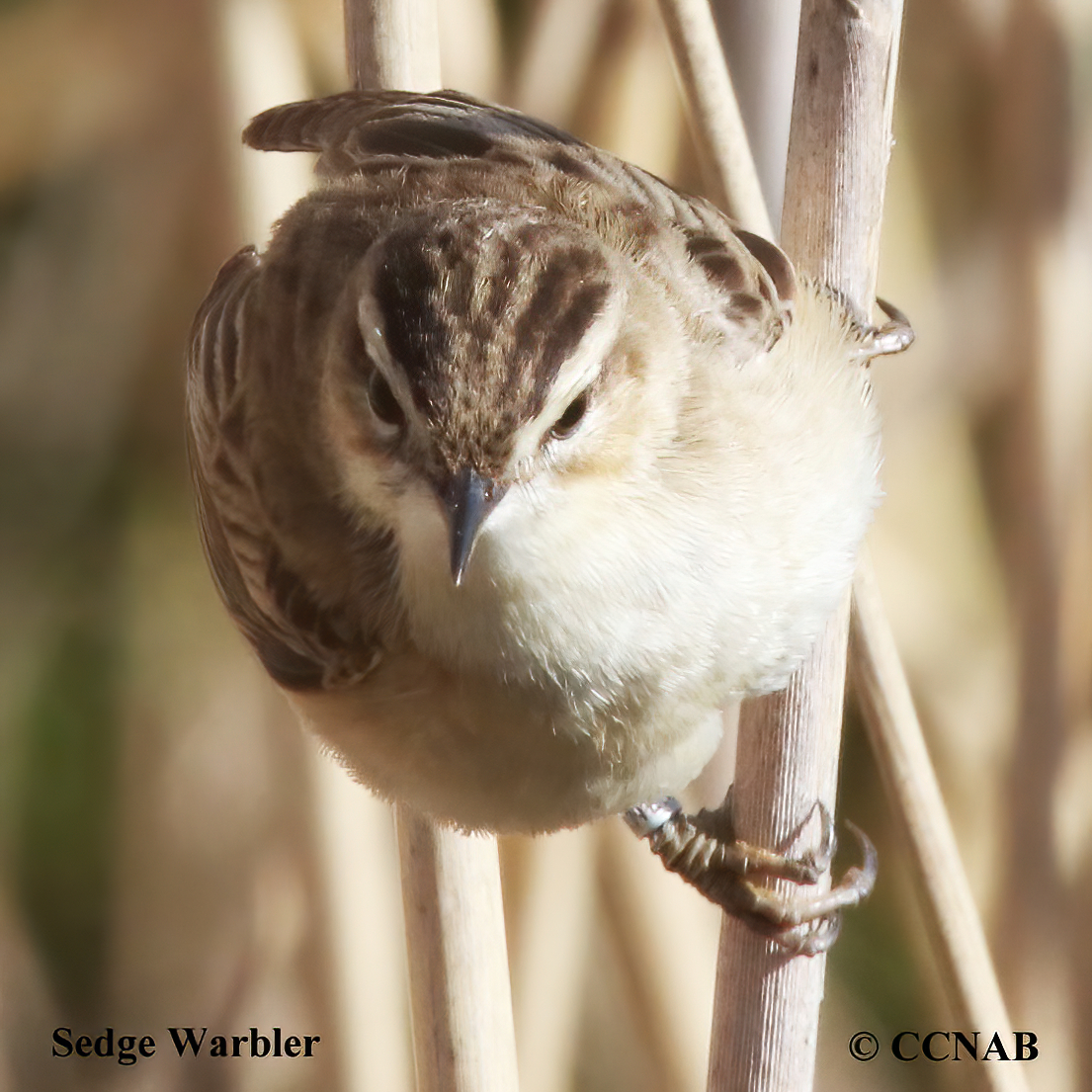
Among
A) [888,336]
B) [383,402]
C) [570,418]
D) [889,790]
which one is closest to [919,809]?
[889,790]

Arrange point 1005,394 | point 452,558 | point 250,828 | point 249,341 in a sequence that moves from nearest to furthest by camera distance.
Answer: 1. point 452,558
2. point 249,341
3. point 1005,394
4. point 250,828

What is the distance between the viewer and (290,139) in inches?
66.5

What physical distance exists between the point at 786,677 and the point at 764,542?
192mm

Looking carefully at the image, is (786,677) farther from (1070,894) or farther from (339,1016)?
(1070,894)

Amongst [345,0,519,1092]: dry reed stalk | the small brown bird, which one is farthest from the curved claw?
[345,0,519,1092]: dry reed stalk

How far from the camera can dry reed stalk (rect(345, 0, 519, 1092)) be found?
5.15 feet

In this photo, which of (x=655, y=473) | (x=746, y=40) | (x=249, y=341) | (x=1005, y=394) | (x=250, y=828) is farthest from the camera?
(x=250, y=828)

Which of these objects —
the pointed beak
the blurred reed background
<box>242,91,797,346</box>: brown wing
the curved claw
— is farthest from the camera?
the blurred reed background

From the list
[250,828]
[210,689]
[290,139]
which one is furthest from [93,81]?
[250,828]

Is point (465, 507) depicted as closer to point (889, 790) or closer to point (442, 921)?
point (442, 921)

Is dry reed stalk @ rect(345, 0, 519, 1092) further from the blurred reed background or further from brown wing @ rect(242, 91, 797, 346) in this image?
the blurred reed background

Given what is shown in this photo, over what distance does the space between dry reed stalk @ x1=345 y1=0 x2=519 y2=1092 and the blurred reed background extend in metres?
0.38

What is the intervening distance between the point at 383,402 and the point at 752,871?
850 millimetres

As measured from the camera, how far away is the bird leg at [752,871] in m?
1.69
